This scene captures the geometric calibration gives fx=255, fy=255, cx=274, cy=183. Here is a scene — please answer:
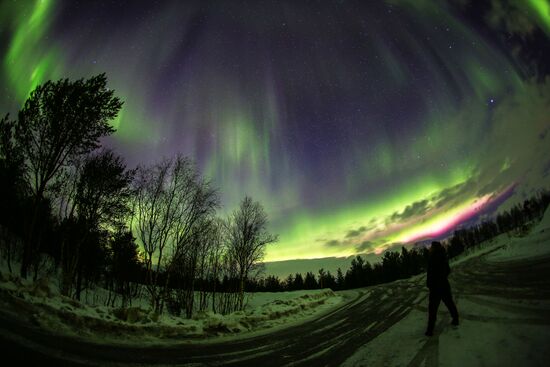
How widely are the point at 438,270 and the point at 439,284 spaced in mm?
307

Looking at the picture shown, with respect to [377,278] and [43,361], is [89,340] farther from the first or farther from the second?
[377,278]

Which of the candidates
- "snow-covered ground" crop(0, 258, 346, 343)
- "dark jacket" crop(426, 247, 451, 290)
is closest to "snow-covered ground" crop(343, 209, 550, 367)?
"dark jacket" crop(426, 247, 451, 290)

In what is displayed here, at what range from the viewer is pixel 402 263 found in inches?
4161

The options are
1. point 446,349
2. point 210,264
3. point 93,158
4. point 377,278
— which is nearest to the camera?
point 446,349

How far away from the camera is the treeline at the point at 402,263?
9938 centimetres

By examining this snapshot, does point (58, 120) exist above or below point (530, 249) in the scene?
above

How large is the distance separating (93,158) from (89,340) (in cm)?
1799

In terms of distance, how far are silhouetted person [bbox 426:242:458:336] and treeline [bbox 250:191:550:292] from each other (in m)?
72.9

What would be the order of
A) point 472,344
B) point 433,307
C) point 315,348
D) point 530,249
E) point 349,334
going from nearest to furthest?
point 472,344 < point 433,307 < point 315,348 < point 349,334 < point 530,249

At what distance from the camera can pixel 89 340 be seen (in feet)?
20.5

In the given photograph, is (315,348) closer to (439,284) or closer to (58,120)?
(439,284)

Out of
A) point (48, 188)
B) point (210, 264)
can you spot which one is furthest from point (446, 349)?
point (210, 264)

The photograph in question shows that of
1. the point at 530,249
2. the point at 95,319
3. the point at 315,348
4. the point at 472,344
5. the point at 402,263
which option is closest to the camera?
the point at 472,344

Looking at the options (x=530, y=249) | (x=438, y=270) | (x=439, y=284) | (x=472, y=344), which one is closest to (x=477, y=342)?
(x=472, y=344)
